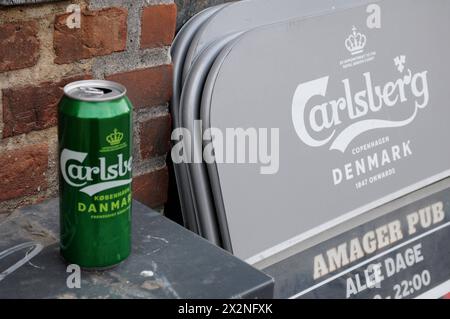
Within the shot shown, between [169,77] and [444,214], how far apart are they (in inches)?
37.0

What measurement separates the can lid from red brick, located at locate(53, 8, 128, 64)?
0.27 meters

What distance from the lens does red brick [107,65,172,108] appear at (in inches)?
62.5

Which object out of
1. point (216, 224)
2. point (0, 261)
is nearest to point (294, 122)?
point (216, 224)

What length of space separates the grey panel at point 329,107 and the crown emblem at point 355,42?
11 millimetres

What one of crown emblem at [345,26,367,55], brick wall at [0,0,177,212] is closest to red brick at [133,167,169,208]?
brick wall at [0,0,177,212]

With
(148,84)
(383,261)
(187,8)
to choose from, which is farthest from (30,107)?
(383,261)

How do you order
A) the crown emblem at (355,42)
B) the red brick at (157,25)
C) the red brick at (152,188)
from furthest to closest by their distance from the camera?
1. the crown emblem at (355,42)
2. the red brick at (152,188)
3. the red brick at (157,25)

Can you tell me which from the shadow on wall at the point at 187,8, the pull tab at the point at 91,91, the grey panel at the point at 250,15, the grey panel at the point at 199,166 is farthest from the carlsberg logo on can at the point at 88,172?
the shadow on wall at the point at 187,8

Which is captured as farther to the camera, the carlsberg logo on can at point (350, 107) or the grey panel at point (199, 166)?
the carlsberg logo on can at point (350, 107)

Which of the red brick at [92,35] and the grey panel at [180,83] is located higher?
the red brick at [92,35]

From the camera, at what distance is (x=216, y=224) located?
5.38ft

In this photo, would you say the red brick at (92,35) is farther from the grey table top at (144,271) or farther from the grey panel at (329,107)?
the grey table top at (144,271)

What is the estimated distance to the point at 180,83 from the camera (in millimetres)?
1702

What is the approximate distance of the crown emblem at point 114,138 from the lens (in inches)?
45.2
